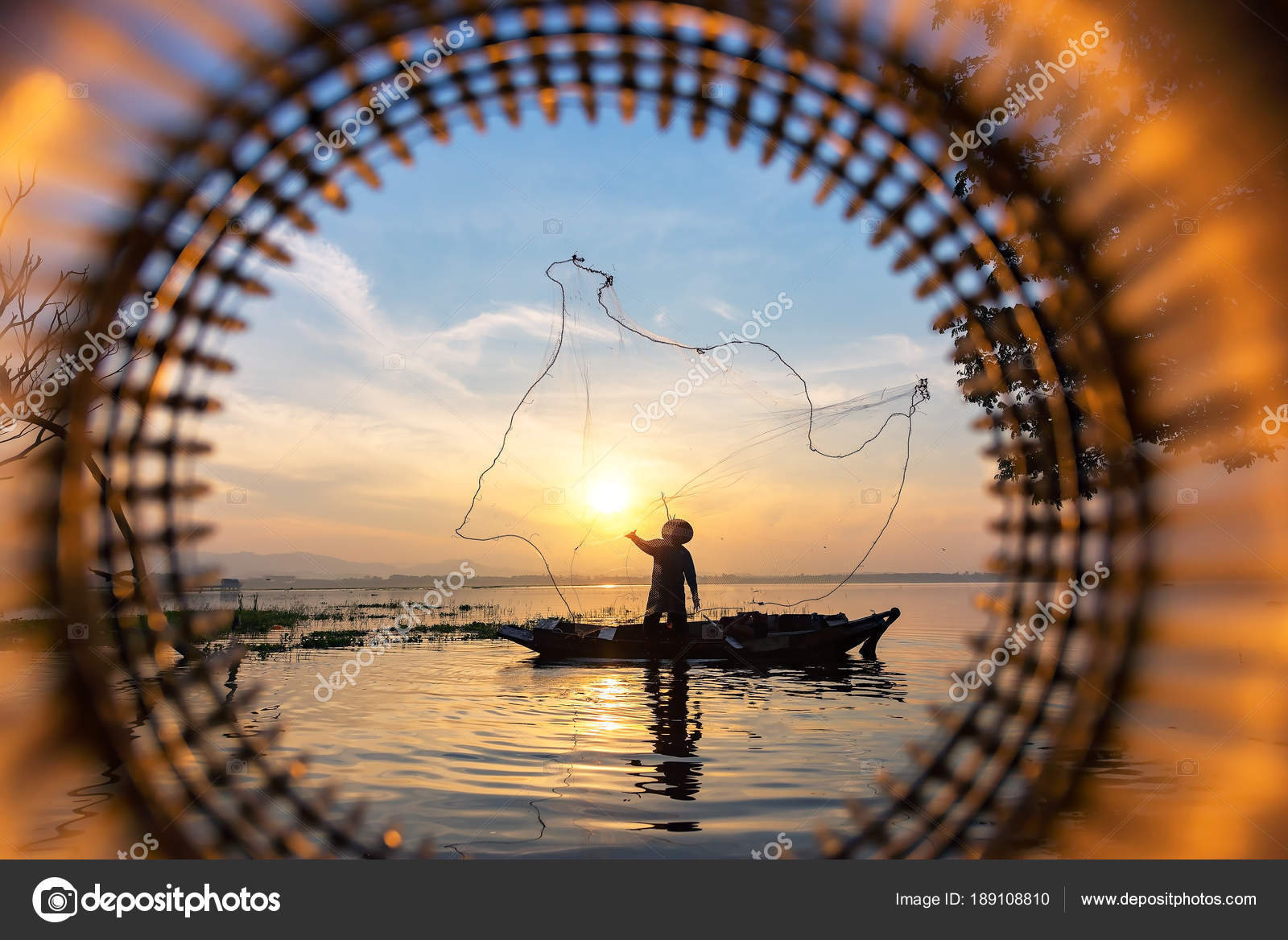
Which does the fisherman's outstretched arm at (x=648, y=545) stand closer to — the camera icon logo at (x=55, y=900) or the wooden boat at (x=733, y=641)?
the wooden boat at (x=733, y=641)

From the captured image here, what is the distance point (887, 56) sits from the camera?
3934 millimetres

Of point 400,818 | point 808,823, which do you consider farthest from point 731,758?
point 400,818

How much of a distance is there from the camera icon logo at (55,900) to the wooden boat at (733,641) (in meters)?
15.8

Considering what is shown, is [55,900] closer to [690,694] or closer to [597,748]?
[597,748]

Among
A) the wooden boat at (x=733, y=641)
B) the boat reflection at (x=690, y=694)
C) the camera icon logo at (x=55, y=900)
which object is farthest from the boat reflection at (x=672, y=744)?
the camera icon logo at (x=55, y=900)

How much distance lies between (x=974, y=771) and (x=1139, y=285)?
12.0 feet

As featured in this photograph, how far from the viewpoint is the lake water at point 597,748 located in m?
6.16

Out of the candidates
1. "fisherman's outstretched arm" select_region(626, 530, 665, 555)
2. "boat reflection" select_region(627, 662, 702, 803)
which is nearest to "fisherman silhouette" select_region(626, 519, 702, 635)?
"fisherman's outstretched arm" select_region(626, 530, 665, 555)

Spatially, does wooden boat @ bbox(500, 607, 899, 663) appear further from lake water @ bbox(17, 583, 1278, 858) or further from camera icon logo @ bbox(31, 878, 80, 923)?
camera icon logo @ bbox(31, 878, 80, 923)

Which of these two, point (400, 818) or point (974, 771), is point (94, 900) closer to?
point (400, 818)

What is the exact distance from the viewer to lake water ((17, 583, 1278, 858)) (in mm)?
6160

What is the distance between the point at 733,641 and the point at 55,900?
53.9ft

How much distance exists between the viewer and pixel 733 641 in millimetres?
18797

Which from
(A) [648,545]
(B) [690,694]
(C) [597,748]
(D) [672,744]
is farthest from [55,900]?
(A) [648,545]
